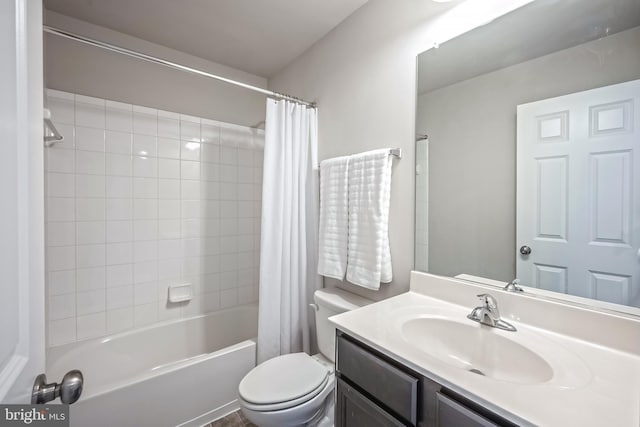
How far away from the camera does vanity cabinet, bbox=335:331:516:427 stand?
2.11 ft

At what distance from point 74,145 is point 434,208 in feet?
7.30

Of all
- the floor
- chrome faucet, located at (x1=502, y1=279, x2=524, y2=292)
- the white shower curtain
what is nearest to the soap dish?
the white shower curtain

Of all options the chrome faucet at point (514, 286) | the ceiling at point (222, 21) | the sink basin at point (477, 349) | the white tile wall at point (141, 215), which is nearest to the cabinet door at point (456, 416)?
the sink basin at point (477, 349)

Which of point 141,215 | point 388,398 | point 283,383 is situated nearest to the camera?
point 388,398

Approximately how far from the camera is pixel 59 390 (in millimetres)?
517

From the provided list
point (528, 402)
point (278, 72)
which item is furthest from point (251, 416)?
point (278, 72)

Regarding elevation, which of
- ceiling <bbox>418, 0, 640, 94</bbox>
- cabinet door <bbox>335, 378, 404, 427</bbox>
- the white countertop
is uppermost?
ceiling <bbox>418, 0, 640, 94</bbox>

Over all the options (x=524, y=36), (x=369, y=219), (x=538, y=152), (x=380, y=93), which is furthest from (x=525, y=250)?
(x=380, y=93)

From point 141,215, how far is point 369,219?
166cm

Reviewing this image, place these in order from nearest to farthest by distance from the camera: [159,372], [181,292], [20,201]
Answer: [20,201] → [159,372] → [181,292]

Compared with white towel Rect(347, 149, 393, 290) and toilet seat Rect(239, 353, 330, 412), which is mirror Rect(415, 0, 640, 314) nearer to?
white towel Rect(347, 149, 393, 290)

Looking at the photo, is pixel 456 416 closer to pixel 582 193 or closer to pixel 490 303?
pixel 490 303

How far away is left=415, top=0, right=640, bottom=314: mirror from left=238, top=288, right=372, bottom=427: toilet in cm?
61

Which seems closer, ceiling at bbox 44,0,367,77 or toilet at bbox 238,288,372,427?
toilet at bbox 238,288,372,427
